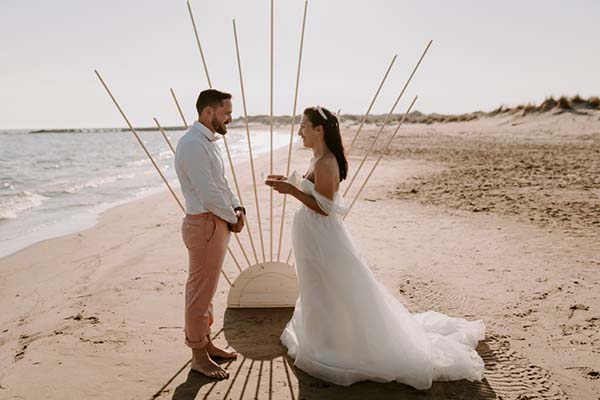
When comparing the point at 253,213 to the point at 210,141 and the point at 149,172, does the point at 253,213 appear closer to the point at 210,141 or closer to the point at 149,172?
the point at 210,141

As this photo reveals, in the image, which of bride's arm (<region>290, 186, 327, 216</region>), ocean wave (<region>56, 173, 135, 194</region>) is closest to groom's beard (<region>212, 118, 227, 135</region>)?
bride's arm (<region>290, 186, 327, 216</region>)

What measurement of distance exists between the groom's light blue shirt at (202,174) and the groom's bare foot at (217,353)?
901 millimetres

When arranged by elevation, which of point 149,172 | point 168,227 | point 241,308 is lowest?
point 149,172

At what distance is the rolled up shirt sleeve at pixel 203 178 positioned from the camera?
2.80m

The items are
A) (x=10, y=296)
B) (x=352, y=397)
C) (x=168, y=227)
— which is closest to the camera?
(x=352, y=397)

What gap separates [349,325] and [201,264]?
0.98 m

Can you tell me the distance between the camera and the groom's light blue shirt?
9.20ft

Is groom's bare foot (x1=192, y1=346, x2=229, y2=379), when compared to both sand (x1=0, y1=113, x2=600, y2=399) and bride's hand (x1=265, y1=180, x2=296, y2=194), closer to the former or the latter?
sand (x1=0, y1=113, x2=600, y2=399)

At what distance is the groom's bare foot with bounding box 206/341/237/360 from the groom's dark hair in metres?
1.53

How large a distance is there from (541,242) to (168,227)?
4.92 metres

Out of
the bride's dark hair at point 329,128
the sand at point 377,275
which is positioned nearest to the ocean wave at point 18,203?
the sand at point 377,275

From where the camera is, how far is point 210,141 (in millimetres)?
2930

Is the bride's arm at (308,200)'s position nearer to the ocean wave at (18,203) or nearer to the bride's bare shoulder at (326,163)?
the bride's bare shoulder at (326,163)

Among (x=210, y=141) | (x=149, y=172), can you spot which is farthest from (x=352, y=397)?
(x=149, y=172)
